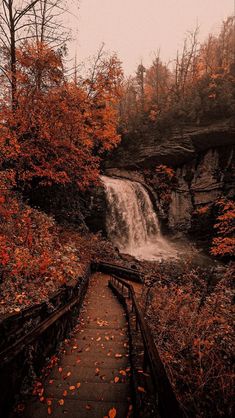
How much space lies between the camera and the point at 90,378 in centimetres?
422

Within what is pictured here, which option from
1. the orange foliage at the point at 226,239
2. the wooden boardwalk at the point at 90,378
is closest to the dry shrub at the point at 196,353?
the wooden boardwalk at the point at 90,378

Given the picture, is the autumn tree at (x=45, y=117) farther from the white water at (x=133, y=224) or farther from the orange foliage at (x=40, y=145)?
the white water at (x=133, y=224)

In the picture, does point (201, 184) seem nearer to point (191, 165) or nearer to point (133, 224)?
point (191, 165)

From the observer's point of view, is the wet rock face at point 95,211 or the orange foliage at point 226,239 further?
the wet rock face at point 95,211

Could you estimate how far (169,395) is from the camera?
2.16 meters

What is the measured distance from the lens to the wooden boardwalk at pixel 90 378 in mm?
3398

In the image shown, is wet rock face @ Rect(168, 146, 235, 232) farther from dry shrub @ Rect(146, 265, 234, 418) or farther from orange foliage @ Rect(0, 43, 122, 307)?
dry shrub @ Rect(146, 265, 234, 418)

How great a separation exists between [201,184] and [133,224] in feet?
30.3

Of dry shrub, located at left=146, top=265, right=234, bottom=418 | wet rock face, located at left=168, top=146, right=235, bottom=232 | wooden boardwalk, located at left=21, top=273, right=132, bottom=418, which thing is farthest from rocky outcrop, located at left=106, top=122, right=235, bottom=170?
wooden boardwalk, located at left=21, top=273, right=132, bottom=418

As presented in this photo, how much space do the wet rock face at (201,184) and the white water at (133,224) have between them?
3016mm

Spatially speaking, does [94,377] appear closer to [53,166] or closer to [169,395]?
[169,395]

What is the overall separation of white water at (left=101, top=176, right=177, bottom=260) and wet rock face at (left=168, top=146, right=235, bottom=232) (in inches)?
119

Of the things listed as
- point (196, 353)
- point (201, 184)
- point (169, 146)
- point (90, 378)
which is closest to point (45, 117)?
point (90, 378)

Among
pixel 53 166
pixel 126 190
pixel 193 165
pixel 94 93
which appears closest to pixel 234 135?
pixel 193 165
